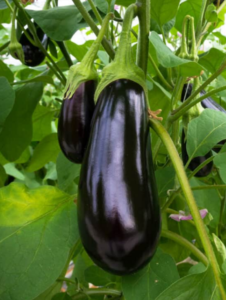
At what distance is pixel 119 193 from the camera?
35 centimetres

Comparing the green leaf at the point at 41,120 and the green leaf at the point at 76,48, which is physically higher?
the green leaf at the point at 76,48

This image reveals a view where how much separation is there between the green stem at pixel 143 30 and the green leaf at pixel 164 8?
114mm

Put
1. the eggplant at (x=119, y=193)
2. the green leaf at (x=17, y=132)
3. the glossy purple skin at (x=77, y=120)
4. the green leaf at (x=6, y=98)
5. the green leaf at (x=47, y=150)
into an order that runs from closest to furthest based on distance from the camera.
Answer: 1. the eggplant at (x=119, y=193)
2. the glossy purple skin at (x=77, y=120)
3. the green leaf at (x=6, y=98)
4. the green leaf at (x=17, y=132)
5. the green leaf at (x=47, y=150)

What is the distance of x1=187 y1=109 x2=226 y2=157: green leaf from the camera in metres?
0.52

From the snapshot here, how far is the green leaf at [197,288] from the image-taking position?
1.18ft

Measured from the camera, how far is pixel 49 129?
3.26ft

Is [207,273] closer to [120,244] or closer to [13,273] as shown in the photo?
[120,244]

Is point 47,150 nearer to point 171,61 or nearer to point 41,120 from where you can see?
point 41,120

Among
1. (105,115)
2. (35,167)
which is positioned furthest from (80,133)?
(35,167)

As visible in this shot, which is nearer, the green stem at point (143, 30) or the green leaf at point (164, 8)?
the green stem at point (143, 30)

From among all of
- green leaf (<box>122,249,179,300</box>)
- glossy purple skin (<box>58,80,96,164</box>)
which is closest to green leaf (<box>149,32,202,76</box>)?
glossy purple skin (<box>58,80,96,164</box>)

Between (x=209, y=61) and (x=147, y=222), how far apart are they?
1.40ft

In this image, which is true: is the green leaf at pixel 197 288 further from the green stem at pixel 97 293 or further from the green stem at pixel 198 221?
the green stem at pixel 97 293

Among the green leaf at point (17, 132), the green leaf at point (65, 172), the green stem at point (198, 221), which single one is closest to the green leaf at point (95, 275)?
the green leaf at point (65, 172)
